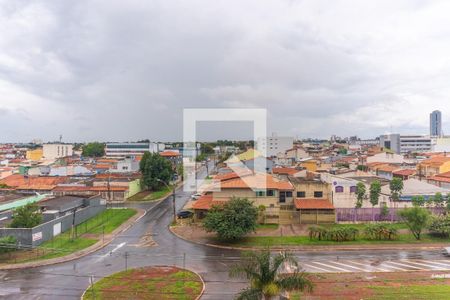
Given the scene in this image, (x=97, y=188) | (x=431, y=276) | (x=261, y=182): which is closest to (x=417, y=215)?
(x=431, y=276)

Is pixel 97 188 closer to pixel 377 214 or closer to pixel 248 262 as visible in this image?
pixel 377 214

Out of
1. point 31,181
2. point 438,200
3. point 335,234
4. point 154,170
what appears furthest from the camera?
point 154,170

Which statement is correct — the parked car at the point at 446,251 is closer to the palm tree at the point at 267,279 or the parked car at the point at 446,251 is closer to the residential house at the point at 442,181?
the palm tree at the point at 267,279

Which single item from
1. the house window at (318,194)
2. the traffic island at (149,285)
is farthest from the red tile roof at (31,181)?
the house window at (318,194)

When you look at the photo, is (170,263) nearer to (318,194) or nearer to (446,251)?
(318,194)

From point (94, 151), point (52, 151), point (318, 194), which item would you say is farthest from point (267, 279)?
point (94, 151)

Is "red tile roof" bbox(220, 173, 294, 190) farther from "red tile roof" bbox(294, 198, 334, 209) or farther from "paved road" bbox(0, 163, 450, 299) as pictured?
"paved road" bbox(0, 163, 450, 299)
